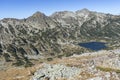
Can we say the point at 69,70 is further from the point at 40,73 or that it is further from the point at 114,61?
the point at 114,61

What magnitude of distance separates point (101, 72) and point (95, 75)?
1.88 m

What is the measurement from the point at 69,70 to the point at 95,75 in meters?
7.96

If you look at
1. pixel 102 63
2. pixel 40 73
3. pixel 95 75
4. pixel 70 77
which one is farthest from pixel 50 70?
pixel 102 63

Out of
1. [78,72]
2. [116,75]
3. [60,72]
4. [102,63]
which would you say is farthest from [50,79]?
[102,63]

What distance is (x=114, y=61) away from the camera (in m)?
95.4

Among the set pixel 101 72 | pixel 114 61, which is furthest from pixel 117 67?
pixel 101 72

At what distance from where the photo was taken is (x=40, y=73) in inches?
2933

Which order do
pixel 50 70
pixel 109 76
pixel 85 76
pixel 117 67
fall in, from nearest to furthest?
1. pixel 109 76
2. pixel 85 76
3. pixel 50 70
4. pixel 117 67

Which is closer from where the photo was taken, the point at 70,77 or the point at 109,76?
the point at 109,76

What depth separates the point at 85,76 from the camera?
68.1 m

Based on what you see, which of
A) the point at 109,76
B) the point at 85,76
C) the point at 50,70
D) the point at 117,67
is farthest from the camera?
the point at 117,67

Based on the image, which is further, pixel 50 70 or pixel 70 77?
pixel 50 70

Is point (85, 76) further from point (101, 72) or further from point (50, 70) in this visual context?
point (50, 70)

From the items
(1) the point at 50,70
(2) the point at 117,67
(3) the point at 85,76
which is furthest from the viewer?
(2) the point at 117,67
